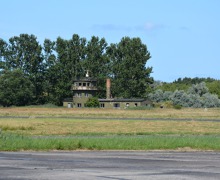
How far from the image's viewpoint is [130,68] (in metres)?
128

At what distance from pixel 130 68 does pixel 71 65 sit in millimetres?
13091

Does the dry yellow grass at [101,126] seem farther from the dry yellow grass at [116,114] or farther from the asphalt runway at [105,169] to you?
the asphalt runway at [105,169]

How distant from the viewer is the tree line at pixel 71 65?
417 feet

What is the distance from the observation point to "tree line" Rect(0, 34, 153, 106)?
127 meters

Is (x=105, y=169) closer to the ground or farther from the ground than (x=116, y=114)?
closer to the ground

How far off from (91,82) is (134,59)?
443 inches

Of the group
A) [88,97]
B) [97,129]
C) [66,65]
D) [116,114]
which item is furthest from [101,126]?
[66,65]

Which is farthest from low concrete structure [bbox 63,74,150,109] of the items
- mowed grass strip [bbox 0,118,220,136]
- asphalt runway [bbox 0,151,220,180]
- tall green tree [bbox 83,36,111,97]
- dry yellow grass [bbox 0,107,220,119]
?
asphalt runway [bbox 0,151,220,180]

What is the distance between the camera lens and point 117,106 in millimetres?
122562

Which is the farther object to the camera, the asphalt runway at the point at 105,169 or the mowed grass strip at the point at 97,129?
the mowed grass strip at the point at 97,129

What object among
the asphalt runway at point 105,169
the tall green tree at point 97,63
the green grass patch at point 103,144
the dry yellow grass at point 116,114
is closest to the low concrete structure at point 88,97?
the tall green tree at point 97,63

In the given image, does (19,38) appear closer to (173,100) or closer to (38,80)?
(38,80)

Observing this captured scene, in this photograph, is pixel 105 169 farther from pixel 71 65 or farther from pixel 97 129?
pixel 71 65

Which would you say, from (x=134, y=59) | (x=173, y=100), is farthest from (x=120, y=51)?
(x=173, y=100)
